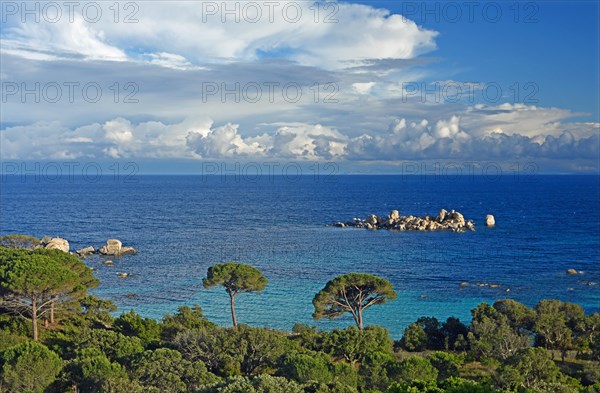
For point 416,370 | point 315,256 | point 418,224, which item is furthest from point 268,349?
point 418,224

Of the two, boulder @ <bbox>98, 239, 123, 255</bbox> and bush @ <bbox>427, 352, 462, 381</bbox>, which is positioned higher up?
bush @ <bbox>427, 352, 462, 381</bbox>

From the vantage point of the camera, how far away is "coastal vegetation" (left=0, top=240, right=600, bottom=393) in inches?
909

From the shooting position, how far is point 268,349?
97.1 feet

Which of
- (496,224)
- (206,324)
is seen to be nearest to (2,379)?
(206,324)

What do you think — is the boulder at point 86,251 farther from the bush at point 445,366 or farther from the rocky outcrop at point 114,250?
the bush at point 445,366

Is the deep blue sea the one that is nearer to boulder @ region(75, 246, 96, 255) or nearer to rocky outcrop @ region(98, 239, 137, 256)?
rocky outcrop @ region(98, 239, 137, 256)

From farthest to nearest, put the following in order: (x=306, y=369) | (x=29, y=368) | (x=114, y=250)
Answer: (x=114, y=250) → (x=306, y=369) → (x=29, y=368)

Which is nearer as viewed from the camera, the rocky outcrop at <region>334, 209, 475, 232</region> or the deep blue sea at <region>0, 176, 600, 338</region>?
the deep blue sea at <region>0, 176, 600, 338</region>

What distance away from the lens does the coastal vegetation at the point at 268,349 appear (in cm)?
2309

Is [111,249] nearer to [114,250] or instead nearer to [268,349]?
[114,250]

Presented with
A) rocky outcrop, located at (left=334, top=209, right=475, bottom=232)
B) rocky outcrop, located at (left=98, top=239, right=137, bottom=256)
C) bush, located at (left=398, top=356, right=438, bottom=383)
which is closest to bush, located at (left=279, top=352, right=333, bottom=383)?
bush, located at (left=398, top=356, right=438, bottom=383)

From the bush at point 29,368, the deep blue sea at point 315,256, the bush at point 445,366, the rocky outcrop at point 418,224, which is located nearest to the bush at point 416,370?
the bush at point 445,366

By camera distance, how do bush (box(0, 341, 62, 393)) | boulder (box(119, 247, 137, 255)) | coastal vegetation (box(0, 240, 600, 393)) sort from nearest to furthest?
1. coastal vegetation (box(0, 240, 600, 393))
2. bush (box(0, 341, 62, 393))
3. boulder (box(119, 247, 137, 255))

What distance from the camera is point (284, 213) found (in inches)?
5896
